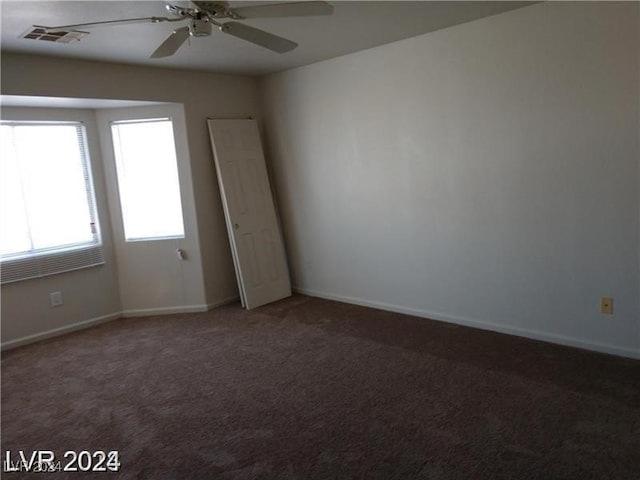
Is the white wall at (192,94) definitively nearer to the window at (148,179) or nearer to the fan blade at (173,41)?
the window at (148,179)

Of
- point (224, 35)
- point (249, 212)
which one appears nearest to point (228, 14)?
point (224, 35)

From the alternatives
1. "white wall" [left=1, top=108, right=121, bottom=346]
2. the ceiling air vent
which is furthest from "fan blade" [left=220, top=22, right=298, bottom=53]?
"white wall" [left=1, top=108, right=121, bottom=346]

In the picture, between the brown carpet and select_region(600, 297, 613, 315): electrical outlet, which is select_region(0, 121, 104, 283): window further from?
select_region(600, 297, 613, 315): electrical outlet

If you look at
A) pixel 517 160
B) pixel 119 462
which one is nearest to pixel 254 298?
pixel 119 462

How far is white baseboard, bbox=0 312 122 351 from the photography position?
4145 millimetres

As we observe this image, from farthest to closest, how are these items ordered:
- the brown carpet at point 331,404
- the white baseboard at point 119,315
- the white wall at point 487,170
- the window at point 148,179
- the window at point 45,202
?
the window at point 148,179, the white baseboard at point 119,315, the window at point 45,202, the white wall at point 487,170, the brown carpet at point 331,404

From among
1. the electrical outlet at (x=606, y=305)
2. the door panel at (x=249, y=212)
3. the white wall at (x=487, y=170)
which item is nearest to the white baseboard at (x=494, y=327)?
the white wall at (x=487, y=170)

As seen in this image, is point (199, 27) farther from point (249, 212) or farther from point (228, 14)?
point (249, 212)

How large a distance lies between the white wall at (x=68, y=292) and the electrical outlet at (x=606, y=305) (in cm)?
423

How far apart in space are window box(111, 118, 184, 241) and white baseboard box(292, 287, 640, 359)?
1695 mm

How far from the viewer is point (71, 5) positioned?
8.24 feet

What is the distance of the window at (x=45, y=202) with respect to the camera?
161 inches

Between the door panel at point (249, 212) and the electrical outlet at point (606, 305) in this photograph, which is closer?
the electrical outlet at point (606, 305)

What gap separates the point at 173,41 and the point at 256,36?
1.49ft
